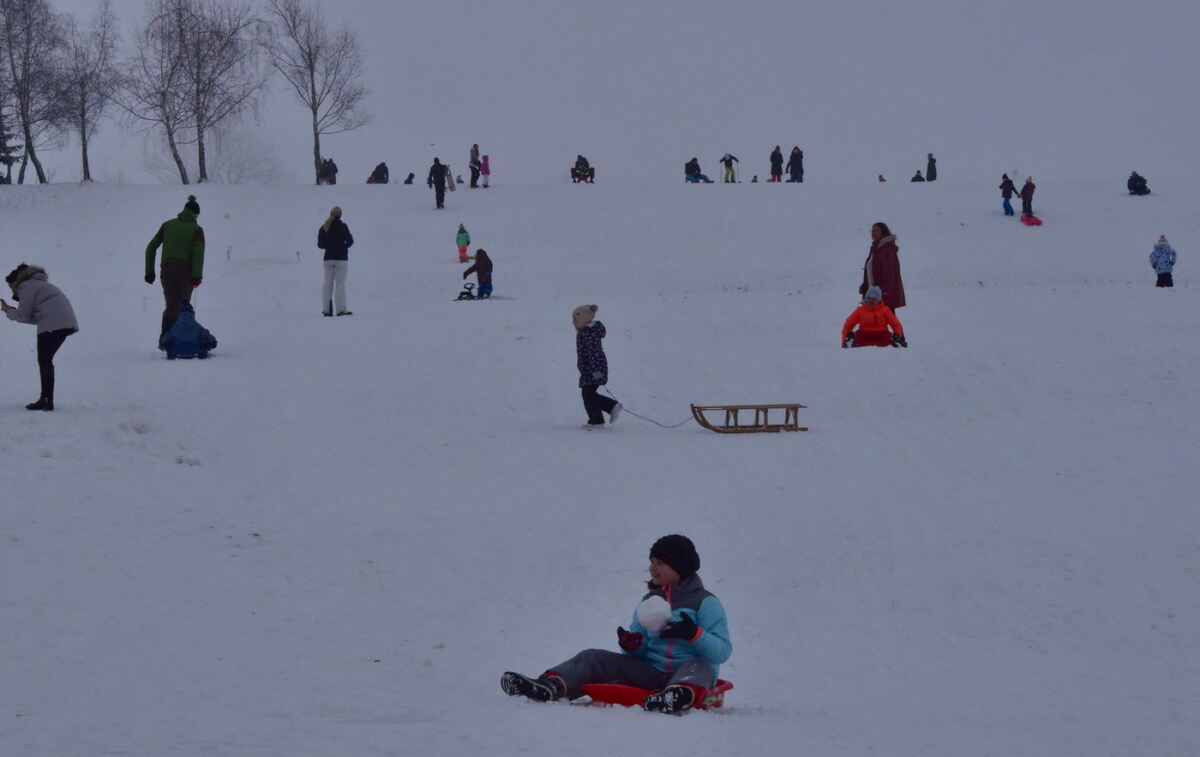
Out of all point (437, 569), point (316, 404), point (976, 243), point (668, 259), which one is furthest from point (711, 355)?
point (976, 243)

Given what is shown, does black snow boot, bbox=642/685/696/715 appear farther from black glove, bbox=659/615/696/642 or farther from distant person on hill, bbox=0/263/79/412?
distant person on hill, bbox=0/263/79/412

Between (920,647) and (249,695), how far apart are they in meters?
4.10

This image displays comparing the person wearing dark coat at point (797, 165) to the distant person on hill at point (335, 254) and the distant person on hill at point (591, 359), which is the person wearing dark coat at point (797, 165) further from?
the distant person on hill at point (591, 359)

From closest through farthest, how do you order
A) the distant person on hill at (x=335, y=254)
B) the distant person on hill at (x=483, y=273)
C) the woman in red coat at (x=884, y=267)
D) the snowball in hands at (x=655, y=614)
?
the snowball in hands at (x=655, y=614) < the woman in red coat at (x=884, y=267) < the distant person on hill at (x=335, y=254) < the distant person on hill at (x=483, y=273)

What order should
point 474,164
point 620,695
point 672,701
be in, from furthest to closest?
point 474,164
point 620,695
point 672,701

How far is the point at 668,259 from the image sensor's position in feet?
107

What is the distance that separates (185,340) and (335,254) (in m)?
4.80

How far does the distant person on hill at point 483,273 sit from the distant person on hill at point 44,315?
570 inches

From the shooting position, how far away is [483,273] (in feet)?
84.4

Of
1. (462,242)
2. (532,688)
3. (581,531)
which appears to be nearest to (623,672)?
(532,688)

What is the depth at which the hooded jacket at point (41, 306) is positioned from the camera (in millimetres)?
10922

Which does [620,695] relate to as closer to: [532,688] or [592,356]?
[532,688]

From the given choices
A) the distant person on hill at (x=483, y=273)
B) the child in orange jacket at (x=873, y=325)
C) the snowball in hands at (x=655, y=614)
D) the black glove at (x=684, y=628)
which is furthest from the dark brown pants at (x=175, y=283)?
the black glove at (x=684, y=628)

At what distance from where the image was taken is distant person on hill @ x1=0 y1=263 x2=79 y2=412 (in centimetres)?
1084
